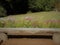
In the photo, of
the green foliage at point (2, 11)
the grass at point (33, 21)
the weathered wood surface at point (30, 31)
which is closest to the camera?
the weathered wood surface at point (30, 31)

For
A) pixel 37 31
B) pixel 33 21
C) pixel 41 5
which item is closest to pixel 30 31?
pixel 37 31

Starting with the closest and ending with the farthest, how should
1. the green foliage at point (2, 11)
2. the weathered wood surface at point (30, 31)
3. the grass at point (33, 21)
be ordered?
1. the weathered wood surface at point (30, 31)
2. the grass at point (33, 21)
3. the green foliage at point (2, 11)

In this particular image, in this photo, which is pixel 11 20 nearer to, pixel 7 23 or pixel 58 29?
pixel 7 23

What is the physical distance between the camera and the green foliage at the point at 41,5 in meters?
2.46

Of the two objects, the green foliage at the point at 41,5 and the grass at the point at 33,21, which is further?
the green foliage at the point at 41,5

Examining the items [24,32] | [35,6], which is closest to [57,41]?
[24,32]

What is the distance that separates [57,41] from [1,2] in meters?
1.21

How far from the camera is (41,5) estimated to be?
8.11 ft

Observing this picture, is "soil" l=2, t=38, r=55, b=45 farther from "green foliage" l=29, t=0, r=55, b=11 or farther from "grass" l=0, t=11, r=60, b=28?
"green foliage" l=29, t=0, r=55, b=11

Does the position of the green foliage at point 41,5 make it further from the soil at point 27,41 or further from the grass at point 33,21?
Result: the soil at point 27,41

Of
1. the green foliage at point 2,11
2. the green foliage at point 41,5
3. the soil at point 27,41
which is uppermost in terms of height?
the green foliage at point 41,5

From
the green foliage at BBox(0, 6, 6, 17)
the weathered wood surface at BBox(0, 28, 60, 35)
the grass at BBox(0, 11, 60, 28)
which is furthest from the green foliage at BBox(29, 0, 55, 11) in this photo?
the weathered wood surface at BBox(0, 28, 60, 35)

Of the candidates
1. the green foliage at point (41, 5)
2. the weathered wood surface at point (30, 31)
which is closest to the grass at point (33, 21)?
the weathered wood surface at point (30, 31)

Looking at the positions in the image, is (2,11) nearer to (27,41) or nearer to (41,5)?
(41,5)
